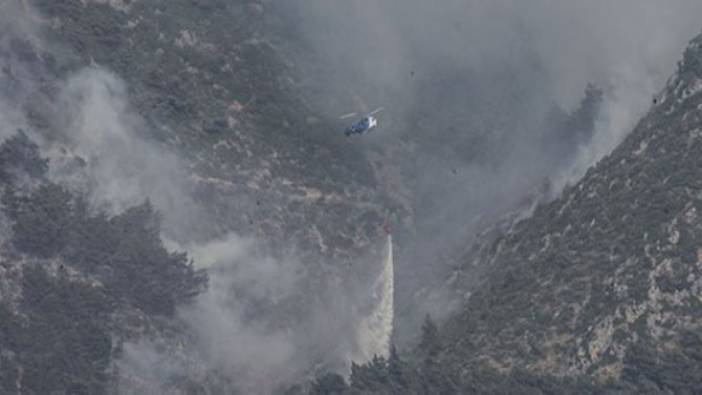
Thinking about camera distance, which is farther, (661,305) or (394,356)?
(394,356)

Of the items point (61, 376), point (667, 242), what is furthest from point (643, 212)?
point (61, 376)

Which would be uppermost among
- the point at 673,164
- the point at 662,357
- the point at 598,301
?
the point at 673,164

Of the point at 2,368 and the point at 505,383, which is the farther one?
the point at 2,368

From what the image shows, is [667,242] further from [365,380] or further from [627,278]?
[365,380]

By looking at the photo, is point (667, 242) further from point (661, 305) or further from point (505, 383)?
point (505, 383)

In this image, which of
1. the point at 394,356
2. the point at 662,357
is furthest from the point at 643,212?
the point at 394,356

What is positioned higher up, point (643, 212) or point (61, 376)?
point (61, 376)
